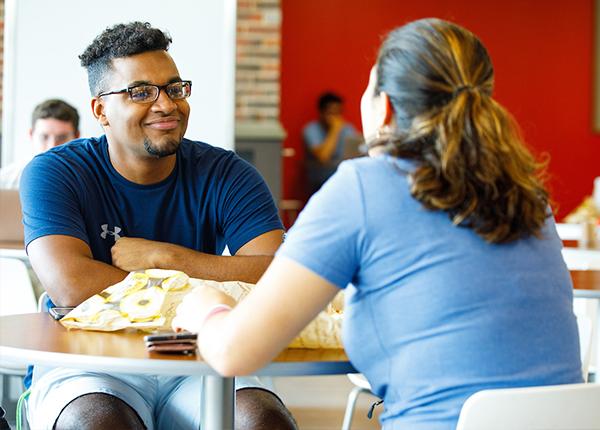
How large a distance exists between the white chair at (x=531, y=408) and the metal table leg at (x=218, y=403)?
428mm

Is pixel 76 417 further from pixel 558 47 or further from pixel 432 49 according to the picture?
pixel 558 47

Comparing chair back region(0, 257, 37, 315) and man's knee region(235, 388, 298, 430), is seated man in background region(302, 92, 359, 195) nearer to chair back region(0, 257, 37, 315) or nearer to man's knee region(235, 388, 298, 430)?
chair back region(0, 257, 37, 315)

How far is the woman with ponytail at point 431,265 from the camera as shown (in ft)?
4.86

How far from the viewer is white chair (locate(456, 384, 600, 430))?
1.41 meters

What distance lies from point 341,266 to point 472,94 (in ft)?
1.06

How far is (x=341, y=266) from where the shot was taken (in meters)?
1.48

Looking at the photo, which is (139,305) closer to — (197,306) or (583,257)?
(197,306)

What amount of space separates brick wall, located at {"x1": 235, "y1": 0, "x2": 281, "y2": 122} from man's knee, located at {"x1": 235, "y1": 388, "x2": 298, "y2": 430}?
7.65 meters

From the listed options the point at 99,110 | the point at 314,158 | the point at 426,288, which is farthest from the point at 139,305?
the point at 314,158

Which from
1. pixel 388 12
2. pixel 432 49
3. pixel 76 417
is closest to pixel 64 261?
pixel 76 417

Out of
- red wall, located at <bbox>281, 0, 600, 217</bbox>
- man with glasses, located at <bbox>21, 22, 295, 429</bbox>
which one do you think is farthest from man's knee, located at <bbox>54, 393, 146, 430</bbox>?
red wall, located at <bbox>281, 0, 600, 217</bbox>

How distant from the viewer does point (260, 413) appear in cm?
198

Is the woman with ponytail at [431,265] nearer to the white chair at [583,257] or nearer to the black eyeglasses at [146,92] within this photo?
the black eyeglasses at [146,92]

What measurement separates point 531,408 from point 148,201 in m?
1.29
